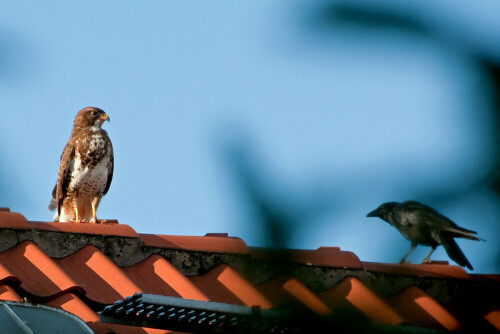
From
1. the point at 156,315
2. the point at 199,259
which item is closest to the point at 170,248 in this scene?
the point at 199,259

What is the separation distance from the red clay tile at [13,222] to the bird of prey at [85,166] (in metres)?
3.22

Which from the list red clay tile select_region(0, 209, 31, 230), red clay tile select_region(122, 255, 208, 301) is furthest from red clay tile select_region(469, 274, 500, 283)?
red clay tile select_region(0, 209, 31, 230)

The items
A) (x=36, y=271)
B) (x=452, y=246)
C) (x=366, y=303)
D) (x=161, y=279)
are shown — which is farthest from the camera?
(x=161, y=279)

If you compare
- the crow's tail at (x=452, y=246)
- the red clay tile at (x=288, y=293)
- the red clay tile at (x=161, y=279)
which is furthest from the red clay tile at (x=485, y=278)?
the red clay tile at (x=161, y=279)

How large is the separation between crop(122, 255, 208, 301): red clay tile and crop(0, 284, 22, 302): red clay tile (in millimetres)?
528

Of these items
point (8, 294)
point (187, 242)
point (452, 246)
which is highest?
point (187, 242)

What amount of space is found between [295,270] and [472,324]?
0.57ft

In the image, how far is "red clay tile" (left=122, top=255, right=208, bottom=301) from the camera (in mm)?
3061

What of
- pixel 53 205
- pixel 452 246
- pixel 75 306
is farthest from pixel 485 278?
pixel 53 205

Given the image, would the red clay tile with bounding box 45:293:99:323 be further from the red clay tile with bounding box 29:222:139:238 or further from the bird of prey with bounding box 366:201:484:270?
the bird of prey with bounding box 366:201:484:270

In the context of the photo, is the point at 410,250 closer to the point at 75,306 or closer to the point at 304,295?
the point at 304,295

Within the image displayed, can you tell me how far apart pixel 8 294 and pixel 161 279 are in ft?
2.44

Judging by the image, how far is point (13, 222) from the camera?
126 inches

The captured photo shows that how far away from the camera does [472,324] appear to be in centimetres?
75
